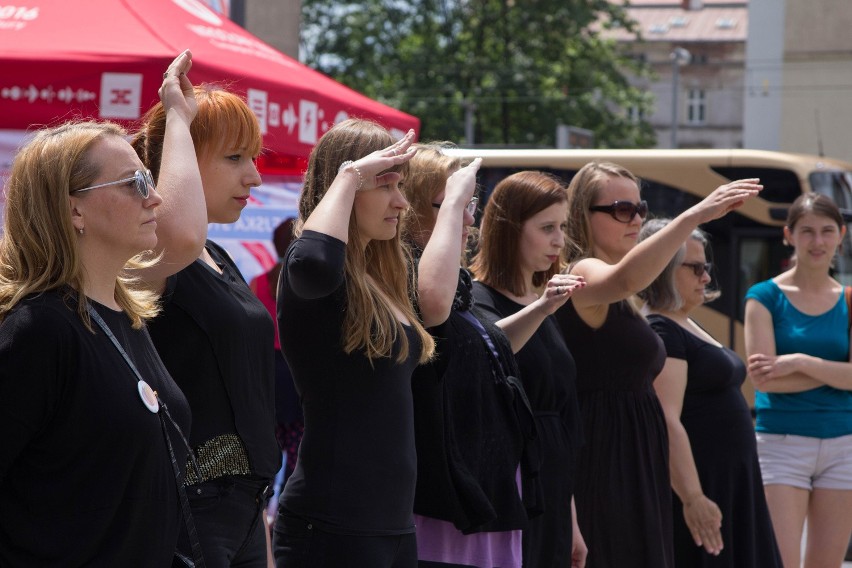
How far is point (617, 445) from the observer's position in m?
4.05

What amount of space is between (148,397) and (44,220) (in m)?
0.37

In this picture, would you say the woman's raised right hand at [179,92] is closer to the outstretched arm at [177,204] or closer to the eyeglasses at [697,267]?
the outstretched arm at [177,204]

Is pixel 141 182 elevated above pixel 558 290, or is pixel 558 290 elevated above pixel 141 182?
pixel 141 182

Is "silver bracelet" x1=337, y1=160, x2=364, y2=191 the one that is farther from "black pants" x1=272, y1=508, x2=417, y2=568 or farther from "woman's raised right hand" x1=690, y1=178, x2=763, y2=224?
"woman's raised right hand" x1=690, y1=178, x2=763, y2=224

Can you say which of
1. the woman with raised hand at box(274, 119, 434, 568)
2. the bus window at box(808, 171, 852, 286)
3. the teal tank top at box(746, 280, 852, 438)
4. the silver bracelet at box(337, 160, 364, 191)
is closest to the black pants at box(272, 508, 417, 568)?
the woman with raised hand at box(274, 119, 434, 568)

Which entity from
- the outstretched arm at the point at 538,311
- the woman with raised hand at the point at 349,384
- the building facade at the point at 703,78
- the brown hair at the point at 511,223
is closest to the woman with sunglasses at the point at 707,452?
the brown hair at the point at 511,223

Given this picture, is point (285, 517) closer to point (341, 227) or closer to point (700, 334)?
point (341, 227)

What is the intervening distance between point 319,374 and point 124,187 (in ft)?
2.39

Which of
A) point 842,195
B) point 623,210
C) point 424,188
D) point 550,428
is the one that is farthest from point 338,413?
point 842,195

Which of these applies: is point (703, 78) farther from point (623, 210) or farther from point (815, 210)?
point (623, 210)

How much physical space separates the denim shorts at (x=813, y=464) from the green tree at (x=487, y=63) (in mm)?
21402

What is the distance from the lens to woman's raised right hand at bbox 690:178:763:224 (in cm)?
337

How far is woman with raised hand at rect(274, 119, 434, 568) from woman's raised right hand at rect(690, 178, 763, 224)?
1.02 m

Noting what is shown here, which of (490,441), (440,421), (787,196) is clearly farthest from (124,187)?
(787,196)
